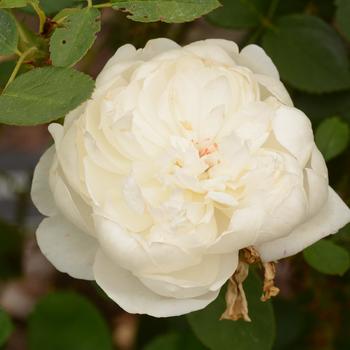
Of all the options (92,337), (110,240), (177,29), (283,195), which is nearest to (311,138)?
(283,195)

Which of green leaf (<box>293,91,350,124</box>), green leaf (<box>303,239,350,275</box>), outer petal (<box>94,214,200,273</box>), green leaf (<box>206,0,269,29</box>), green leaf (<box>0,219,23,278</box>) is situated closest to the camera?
outer petal (<box>94,214,200,273</box>)

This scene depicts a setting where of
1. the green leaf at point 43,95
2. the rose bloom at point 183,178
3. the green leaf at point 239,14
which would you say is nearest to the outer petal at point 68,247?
the rose bloom at point 183,178

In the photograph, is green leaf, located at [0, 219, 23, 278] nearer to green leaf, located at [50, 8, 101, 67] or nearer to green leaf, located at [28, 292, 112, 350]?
green leaf, located at [28, 292, 112, 350]

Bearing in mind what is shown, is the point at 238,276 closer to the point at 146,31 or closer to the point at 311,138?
the point at 311,138

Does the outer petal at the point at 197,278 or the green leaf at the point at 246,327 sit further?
the green leaf at the point at 246,327

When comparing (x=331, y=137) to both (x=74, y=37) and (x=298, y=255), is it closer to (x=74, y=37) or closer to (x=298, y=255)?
(x=298, y=255)

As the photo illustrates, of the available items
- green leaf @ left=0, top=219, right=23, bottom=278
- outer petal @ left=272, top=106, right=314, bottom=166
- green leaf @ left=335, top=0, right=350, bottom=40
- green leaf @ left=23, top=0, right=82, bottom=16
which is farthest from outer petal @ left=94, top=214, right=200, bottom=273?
green leaf @ left=0, top=219, right=23, bottom=278

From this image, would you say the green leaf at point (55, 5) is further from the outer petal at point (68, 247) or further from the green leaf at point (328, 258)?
the green leaf at point (328, 258)
